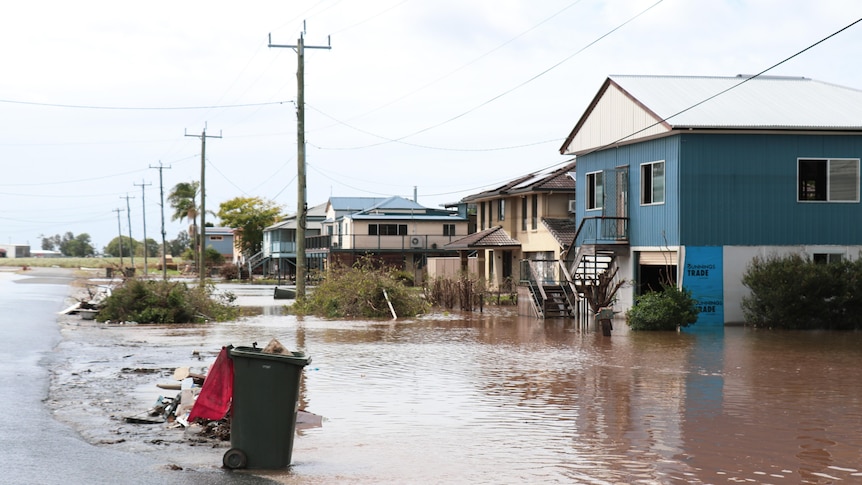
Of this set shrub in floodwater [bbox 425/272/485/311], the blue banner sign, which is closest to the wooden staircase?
shrub in floodwater [bbox 425/272/485/311]

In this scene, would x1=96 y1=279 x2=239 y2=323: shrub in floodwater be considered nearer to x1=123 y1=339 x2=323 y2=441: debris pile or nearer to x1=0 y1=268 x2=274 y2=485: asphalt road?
x1=0 y1=268 x2=274 y2=485: asphalt road

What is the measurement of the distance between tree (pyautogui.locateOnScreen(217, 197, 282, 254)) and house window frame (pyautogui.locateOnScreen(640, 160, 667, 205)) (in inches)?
3398

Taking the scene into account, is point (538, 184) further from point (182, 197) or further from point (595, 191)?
point (182, 197)

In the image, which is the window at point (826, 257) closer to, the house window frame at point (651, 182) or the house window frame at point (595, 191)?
the house window frame at point (651, 182)

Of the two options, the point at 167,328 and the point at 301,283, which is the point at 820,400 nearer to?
the point at 167,328

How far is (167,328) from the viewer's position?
30797mm

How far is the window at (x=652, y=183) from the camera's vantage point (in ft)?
105

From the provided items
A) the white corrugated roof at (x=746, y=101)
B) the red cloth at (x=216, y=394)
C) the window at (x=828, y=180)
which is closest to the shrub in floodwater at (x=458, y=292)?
the white corrugated roof at (x=746, y=101)

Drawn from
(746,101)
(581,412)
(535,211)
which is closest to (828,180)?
(746,101)

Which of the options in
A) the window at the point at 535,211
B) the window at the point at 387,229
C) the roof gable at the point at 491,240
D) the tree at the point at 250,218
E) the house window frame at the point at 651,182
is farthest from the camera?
the tree at the point at 250,218

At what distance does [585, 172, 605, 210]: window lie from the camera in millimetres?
36800

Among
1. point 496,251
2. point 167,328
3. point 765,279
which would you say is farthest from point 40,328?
point 496,251

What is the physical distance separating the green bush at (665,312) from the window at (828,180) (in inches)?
226

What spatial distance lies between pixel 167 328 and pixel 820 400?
2166 cm
